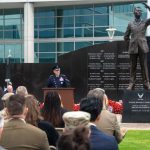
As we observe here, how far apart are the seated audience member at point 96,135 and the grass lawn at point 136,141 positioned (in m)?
6.61

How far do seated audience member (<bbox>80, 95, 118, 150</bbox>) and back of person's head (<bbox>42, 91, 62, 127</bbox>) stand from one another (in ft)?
5.78

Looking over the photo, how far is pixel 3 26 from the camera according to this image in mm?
50938

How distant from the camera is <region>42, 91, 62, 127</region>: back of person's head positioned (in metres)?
7.81

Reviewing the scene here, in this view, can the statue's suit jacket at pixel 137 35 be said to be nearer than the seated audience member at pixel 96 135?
No

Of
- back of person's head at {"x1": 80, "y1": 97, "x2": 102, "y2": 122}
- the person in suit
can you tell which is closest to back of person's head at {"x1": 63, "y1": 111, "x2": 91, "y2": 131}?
back of person's head at {"x1": 80, "y1": 97, "x2": 102, "y2": 122}

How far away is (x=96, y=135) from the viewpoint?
5.64m

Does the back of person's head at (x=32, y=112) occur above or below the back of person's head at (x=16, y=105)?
below

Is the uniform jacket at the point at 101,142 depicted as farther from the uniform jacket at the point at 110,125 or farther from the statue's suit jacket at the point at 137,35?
the statue's suit jacket at the point at 137,35

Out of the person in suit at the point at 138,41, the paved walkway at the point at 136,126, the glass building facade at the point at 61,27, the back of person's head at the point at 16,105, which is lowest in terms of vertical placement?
the paved walkway at the point at 136,126

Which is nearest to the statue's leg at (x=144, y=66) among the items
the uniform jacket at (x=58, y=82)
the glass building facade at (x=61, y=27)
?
the uniform jacket at (x=58, y=82)

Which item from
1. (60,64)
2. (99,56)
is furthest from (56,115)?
(60,64)

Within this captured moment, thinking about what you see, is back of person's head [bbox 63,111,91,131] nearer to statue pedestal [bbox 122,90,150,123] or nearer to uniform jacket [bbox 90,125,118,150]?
uniform jacket [bbox 90,125,118,150]

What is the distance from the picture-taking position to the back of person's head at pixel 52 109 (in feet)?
25.6

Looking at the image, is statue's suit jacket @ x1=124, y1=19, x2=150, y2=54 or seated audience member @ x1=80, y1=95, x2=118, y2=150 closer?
seated audience member @ x1=80, y1=95, x2=118, y2=150
